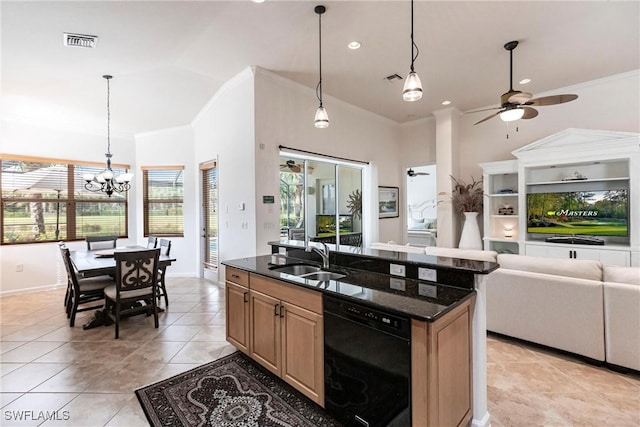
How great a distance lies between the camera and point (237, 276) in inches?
104

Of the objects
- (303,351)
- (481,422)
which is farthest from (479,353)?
(303,351)

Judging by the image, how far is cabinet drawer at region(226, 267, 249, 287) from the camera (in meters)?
2.54

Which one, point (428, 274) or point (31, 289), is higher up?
point (428, 274)

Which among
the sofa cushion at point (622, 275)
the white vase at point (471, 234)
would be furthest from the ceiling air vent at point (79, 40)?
the white vase at point (471, 234)

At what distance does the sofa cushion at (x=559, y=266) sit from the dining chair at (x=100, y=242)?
6.05 metres

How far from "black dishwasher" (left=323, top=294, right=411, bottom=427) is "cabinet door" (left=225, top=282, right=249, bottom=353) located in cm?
97

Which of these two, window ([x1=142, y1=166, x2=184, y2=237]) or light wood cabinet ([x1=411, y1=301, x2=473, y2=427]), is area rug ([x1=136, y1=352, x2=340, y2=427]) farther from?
window ([x1=142, y1=166, x2=184, y2=237])

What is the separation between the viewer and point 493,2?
285 centimetres

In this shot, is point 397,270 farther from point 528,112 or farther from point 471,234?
point 471,234

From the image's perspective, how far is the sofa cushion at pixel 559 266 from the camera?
2.55 meters

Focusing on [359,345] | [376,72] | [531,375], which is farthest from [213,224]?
[531,375]

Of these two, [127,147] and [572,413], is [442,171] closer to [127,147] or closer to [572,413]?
[572,413]

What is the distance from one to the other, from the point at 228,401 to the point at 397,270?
1599 millimetres

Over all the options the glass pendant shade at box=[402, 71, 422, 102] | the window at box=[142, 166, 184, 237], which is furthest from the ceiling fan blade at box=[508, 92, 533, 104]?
the window at box=[142, 166, 184, 237]
